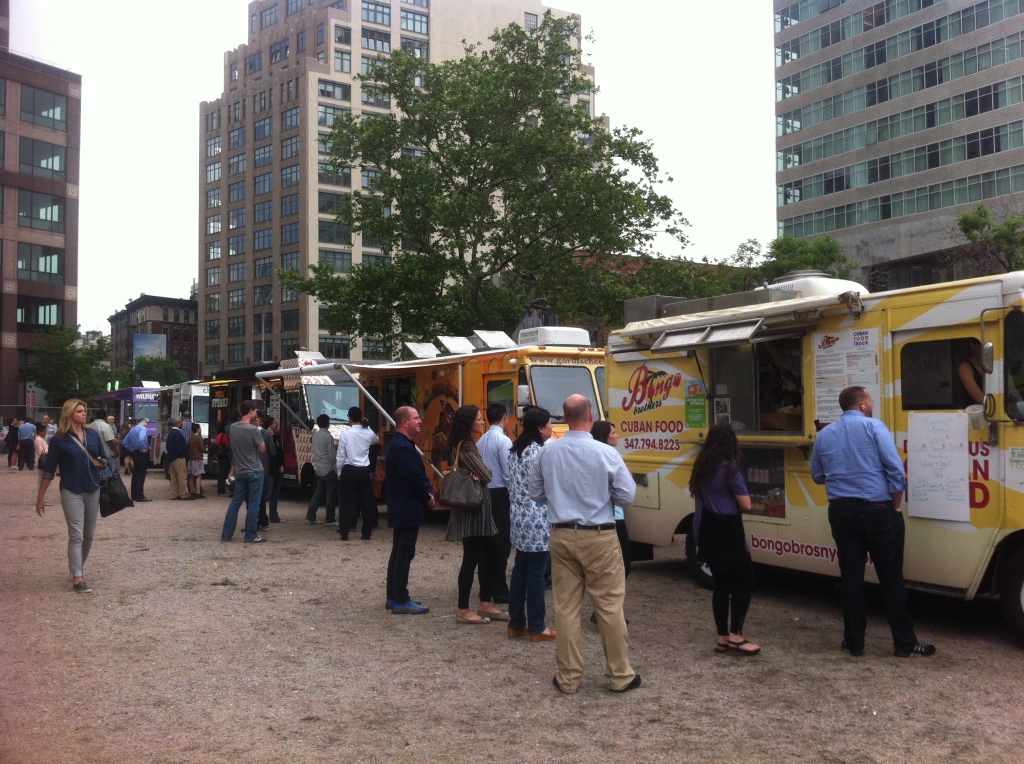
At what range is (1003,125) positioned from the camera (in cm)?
4703

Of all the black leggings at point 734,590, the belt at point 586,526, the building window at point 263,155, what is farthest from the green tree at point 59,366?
the belt at point 586,526

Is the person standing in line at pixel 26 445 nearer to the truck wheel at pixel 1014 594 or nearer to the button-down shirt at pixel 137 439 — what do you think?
the button-down shirt at pixel 137 439

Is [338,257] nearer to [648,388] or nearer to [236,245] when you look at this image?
[236,245]

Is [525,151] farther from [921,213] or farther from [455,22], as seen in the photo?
[455,22]

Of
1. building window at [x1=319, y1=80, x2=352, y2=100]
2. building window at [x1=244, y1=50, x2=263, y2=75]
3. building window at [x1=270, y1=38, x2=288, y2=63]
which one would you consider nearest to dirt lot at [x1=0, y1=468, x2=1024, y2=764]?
building window at [x1=319, y1=80, x2=352, y2=100]

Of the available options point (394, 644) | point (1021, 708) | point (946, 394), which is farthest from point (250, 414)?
point (1021, 708)

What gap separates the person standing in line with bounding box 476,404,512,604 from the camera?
26.4ft

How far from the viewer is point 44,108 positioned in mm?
50000

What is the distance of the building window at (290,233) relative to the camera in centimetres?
8512

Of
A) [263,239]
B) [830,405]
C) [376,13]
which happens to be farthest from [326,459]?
[376,13]

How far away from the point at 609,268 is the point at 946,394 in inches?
874

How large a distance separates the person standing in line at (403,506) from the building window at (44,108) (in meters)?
48.5

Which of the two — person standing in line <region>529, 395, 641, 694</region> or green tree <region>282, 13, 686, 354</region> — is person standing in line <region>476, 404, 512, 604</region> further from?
green tree <region>282, 13, 686, 354</region>

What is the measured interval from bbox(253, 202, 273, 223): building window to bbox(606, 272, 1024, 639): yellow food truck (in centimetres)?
8336
